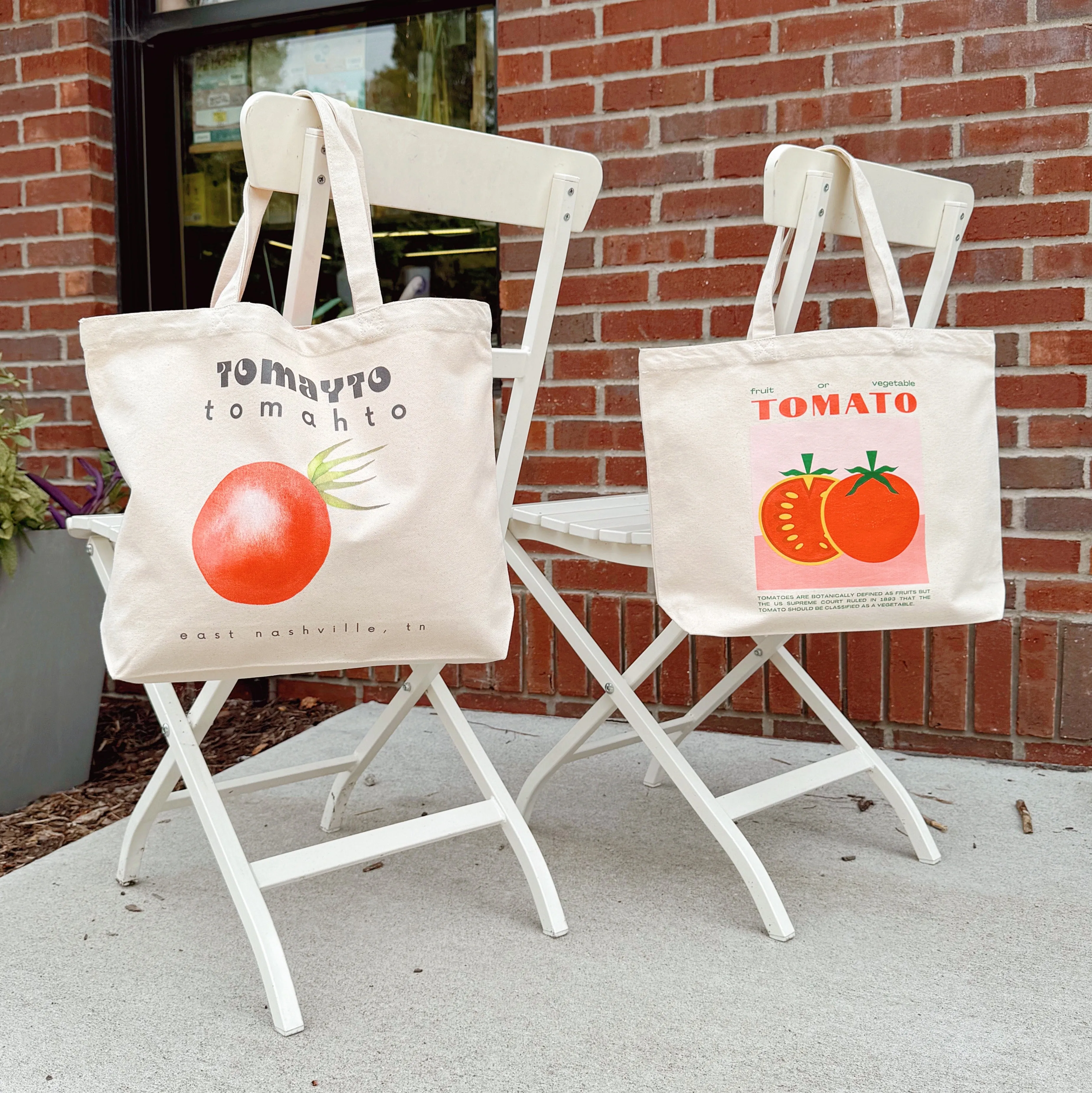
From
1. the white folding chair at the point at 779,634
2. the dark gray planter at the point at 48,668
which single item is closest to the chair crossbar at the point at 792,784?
the white folding chair at the point at 779,634

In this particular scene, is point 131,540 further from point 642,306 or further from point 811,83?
point 811,83

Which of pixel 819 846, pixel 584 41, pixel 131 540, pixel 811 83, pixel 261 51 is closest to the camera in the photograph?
pixel 131 540

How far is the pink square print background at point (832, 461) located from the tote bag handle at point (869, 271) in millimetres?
124

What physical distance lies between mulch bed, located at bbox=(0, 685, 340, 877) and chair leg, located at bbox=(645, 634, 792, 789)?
3.40 ft

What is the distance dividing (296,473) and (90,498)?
1.55 m

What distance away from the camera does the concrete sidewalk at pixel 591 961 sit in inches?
48.6

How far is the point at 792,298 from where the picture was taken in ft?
5.09

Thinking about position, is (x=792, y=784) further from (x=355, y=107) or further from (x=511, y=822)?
(x=355, y=107)

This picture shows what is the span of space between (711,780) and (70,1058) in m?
1.33

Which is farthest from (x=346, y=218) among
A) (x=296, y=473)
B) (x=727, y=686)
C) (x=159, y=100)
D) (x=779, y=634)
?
(x=159, y=100)

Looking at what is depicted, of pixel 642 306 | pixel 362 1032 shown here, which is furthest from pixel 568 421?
pixel 362 1032

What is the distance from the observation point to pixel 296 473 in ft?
4.06

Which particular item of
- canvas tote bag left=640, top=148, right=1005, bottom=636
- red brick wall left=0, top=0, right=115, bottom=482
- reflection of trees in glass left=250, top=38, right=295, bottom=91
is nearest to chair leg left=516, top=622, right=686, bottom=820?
canvas tote bag left=640, top=148, right=1005, bottom=636

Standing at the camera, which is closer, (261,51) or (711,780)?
(711,780)
